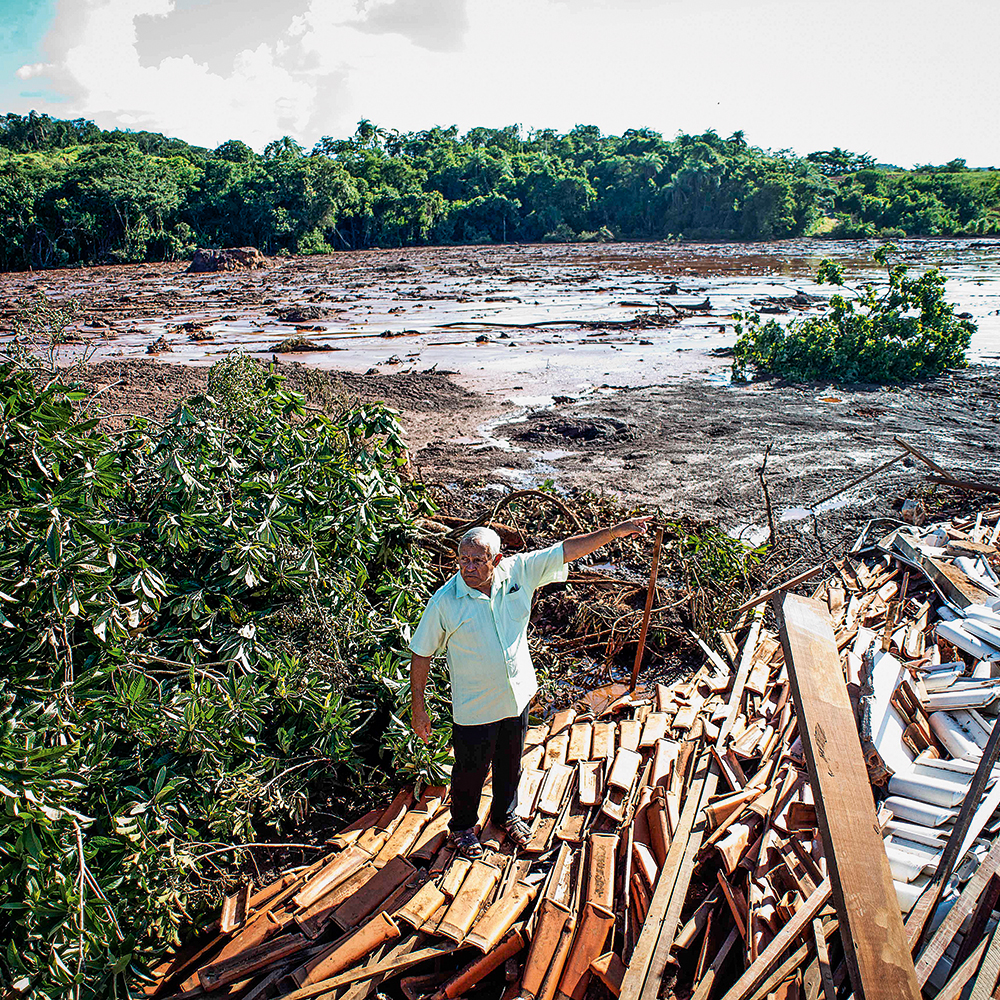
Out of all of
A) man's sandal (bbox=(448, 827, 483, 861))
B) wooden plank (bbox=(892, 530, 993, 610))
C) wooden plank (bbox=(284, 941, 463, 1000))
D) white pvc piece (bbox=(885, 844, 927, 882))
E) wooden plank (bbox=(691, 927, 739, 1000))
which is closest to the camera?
wooden plank (bbox=(691, 927, 739, 1000))

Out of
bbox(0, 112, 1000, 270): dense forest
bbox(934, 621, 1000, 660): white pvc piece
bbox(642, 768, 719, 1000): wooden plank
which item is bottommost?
bbox(642, 768, 719, 1000): wooden plank

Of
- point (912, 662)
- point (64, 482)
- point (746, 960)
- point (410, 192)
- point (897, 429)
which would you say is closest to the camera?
point (746, 960)

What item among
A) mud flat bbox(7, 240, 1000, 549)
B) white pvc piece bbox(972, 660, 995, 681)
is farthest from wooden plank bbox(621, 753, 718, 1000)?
mud flat bbox(7, 240, 1000, 549)

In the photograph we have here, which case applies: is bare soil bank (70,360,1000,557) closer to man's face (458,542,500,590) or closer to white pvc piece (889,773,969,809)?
man's face (458,542,500,590)

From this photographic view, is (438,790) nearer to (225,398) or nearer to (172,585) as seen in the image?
(172,585)

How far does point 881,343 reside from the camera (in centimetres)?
1363

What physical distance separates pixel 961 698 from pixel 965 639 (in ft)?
2.38

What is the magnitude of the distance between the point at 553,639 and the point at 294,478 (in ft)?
7.54

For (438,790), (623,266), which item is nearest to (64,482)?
(438,790)

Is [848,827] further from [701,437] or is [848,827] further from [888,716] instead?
[701,437]

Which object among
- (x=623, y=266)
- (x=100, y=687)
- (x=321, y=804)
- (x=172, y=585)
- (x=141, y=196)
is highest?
(x=141, y=196)

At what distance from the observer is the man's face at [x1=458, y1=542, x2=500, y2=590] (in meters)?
3.06

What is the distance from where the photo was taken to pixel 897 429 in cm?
1089

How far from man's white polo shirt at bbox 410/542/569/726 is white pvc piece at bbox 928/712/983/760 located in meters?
2.29
